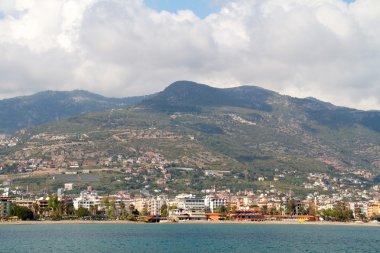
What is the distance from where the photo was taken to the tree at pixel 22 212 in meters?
188

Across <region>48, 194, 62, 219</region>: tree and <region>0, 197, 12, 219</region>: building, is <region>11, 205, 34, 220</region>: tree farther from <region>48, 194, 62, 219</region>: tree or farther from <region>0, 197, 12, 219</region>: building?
<region>48, 194, 62, 219</region>: tree

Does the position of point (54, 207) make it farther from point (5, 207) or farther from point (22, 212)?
point (5, 207)

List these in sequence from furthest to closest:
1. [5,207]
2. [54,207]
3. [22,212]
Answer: [54,207], [5,207], [22,212]

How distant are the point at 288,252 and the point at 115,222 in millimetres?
106002

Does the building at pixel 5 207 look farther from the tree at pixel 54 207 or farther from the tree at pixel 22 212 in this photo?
the tree at pixel 54 207

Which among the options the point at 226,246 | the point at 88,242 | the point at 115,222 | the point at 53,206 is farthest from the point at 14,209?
the point at 226,246

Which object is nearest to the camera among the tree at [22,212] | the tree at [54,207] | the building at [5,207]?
the tree at [22,212]

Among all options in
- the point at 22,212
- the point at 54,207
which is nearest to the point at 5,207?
the point at 22,212

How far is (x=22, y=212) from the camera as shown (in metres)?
189

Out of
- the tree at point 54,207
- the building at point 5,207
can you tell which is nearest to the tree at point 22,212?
the building at point 5,207

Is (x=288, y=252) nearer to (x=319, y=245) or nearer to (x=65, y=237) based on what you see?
(x=319, y=245)

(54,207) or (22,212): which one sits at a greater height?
(54,207)

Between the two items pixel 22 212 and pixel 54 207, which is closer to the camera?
pixel 22 212

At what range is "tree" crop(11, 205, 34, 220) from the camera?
616ft
